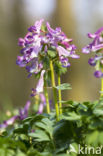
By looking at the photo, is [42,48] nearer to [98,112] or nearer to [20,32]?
[98,112]

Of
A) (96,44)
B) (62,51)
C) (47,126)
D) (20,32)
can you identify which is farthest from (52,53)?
(20,32)

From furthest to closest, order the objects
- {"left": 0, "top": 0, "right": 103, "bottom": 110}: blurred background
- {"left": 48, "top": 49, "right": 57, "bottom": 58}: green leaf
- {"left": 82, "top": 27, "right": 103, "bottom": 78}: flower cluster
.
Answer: {"left": 0, "top": 0, "right": 103, "bottom": 110}: blurred background
{"left": 48, "top": 49, "right": 57, "bottom": 58}: green leaf
{"left": 82, "top": 27, "right": 103, "bottom": 78}: flower cluster

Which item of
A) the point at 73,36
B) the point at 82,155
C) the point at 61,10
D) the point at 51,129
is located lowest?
the point at 82,155

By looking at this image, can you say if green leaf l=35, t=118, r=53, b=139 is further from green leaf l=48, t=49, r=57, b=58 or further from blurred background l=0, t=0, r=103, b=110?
blurred background l=0, t=0, r=103, b=110

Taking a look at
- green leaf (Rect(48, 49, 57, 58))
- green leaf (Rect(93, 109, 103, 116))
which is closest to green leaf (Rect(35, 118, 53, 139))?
green leaf (Rect(93, 109, 103, 116))

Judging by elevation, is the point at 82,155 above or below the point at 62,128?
below

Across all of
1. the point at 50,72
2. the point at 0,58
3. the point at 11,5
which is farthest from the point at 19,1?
the point at 50,72

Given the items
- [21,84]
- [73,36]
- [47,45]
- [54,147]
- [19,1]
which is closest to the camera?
[54,147]

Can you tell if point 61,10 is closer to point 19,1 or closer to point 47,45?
point 19,1
